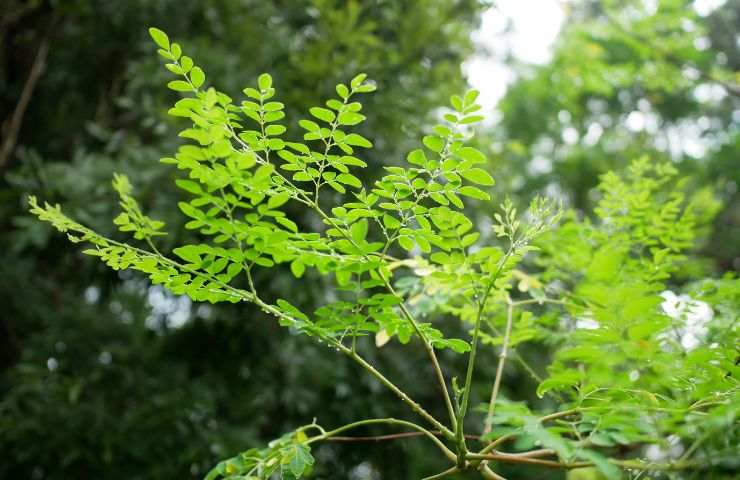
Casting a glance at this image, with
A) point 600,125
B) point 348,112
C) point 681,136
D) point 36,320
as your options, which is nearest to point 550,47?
point 600,125

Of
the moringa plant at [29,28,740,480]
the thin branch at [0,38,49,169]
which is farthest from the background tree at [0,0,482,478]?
the moringa plant at [29,28,740,480]

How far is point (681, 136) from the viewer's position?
9.59 metres

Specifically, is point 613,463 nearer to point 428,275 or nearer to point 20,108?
point 428,275

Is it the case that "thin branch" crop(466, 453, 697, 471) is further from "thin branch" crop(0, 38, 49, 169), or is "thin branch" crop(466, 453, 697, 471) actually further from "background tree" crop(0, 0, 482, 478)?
"thin branch" crop(0, 38, 49, 169)

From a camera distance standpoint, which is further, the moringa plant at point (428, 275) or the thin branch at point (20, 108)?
the thin branch at point (20, 108)

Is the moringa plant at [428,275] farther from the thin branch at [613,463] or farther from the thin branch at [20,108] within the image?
the thin branch at [20,108]

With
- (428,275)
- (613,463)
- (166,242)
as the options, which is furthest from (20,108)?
(613,463)

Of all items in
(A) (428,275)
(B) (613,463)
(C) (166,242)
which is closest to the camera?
(B) (613,463)

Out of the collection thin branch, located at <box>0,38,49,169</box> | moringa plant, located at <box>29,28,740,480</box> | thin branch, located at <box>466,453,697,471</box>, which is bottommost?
thin branch, located at <box>466,453,697,471</box>

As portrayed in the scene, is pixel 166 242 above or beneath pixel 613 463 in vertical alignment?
above

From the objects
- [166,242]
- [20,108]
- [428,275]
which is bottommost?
[428,275]

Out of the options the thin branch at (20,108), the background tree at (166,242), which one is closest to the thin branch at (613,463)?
the background tree at (166,242)

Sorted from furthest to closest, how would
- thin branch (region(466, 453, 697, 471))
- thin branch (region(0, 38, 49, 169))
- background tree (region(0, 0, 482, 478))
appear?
1. thin branch (region(0, 38, 49, 169))
2. background tree (region(0, 0, 482, 478))
3. thin branch (region(466, 453, 697, 471))

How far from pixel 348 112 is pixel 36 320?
3.53 meters
